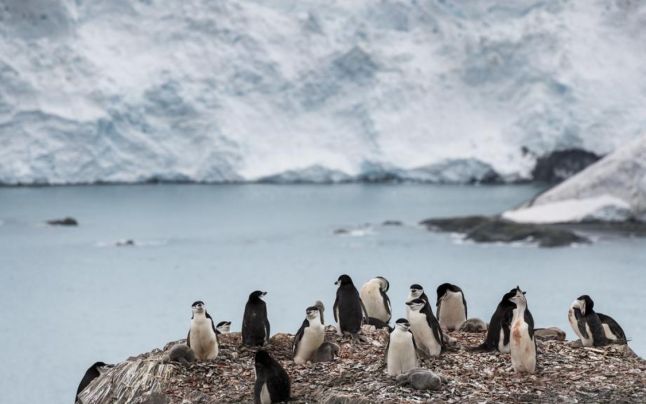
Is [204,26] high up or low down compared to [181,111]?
up

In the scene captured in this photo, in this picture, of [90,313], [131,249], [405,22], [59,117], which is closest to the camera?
[90,313]

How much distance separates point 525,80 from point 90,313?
36715 millimetres

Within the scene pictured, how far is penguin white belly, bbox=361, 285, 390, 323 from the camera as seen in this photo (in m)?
11.0

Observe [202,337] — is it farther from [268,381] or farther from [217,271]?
[217,271]

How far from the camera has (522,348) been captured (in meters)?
8.20

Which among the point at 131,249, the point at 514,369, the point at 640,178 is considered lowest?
the point at 514,369

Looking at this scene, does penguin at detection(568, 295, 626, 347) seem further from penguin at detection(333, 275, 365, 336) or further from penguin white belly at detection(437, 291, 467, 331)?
penguin at detection(333, 275, 365, 336)

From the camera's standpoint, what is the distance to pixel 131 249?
114 ft

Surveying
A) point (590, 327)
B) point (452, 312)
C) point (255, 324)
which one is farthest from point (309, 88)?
point (590, 327)

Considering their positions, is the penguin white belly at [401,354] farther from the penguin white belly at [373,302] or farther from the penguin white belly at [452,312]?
the penguin white belly at [373,302]

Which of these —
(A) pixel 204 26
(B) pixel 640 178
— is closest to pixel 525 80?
(A) pixel 204 26

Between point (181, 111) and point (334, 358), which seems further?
point (181, 111)

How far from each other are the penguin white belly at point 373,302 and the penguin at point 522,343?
274cm

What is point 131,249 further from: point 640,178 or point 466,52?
point 466,52
